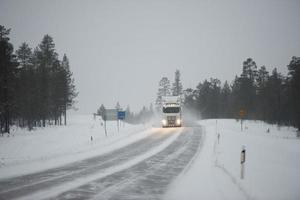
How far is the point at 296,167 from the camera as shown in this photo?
15.4 meters

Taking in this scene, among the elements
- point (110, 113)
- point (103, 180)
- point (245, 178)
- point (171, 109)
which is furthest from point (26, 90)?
point (245, 178)

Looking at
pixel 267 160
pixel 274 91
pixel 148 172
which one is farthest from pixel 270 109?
pixel 148 172

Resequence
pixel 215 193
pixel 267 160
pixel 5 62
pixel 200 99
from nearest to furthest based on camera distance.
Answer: pixel 215 193
pixel 267 160
pixel 5 62
pixel 200 99

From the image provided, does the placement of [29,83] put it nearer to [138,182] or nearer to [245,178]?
[138,182]

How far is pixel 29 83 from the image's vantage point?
149 ft

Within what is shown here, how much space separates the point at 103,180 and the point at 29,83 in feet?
122

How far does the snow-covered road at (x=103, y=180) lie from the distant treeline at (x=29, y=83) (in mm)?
21965

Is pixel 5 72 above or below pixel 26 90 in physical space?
above

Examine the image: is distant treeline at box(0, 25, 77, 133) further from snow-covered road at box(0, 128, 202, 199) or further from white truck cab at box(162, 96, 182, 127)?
snow-covered road at box(0, 128, 202, 199)

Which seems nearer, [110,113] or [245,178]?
[245,178]

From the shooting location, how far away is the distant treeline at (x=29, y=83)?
34875 millimetres

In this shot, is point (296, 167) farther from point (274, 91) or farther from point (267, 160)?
point (274, 91)

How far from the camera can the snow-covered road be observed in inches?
405

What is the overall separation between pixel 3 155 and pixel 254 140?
20.7 meters
